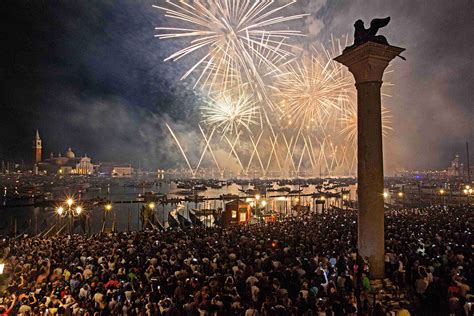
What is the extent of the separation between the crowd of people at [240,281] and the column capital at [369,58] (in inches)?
198

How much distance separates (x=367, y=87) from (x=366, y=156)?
6.16 ft

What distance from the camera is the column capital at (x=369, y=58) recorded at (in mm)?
7867

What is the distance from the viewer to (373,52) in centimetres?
788

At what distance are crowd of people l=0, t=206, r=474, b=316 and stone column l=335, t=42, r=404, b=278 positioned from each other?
1.93 feet

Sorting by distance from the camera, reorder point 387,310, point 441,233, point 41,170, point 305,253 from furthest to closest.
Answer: point 41,170
point 441,233
point 305,253
point 387,310

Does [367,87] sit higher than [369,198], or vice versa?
[367,87]

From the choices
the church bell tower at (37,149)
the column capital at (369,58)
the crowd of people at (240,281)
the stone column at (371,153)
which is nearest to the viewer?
the crowd of people at (240,281)

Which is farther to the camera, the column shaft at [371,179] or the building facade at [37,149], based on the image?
the building facade at [37,149]

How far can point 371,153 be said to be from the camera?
8070mm

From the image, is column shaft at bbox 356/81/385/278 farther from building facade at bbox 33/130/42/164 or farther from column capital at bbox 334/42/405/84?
building facade at bbox 33/130/42/164

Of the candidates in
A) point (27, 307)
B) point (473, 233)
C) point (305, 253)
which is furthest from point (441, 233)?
point (27, 307)

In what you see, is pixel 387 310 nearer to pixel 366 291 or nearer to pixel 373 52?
pixel 366 291

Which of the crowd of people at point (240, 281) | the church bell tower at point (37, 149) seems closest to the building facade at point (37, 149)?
the church bell tower at point (37, 149)

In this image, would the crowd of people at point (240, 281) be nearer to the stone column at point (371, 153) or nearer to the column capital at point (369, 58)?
the stone column at point (371, 153)
